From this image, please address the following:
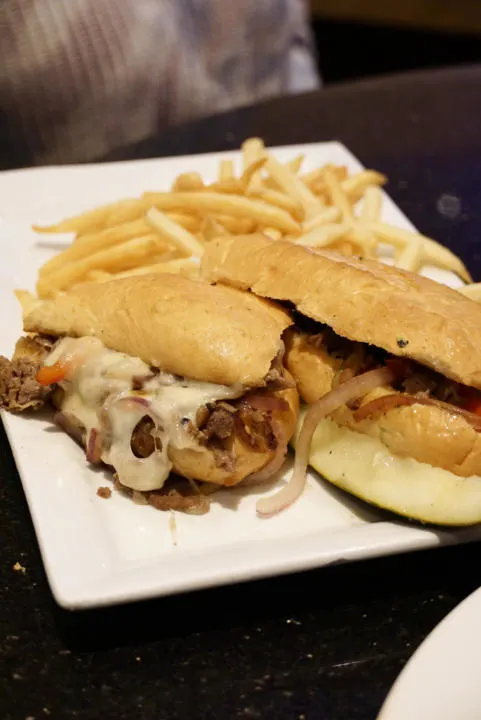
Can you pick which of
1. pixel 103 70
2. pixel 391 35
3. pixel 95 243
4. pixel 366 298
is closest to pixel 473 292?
pixel 366 298

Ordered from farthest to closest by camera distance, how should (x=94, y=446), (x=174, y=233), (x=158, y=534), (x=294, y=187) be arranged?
(x=294, y=187) → (x=174, y=233) → (x=94, y=446) → (x=158, y=534)

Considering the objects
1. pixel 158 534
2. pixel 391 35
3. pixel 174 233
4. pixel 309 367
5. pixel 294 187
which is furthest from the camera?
pixel 391 35

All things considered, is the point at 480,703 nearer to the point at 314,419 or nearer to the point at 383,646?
the point at 383,646

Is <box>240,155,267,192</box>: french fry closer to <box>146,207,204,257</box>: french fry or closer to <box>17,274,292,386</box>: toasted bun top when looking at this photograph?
<box>146,207,204,257</box>: french fry

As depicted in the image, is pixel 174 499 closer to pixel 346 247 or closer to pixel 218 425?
pixel 218 425

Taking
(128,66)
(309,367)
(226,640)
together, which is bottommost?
(226,640)

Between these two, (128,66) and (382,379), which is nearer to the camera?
(382,379)

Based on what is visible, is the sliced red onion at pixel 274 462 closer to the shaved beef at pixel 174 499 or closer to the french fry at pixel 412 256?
the shaved beef at pixel 174 499

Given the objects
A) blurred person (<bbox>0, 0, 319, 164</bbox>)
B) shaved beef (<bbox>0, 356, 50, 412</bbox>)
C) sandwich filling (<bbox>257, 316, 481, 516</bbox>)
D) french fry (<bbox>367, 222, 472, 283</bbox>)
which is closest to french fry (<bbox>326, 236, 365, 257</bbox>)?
french fry (<bbox>367, 222, 472, 283</bbox>)
